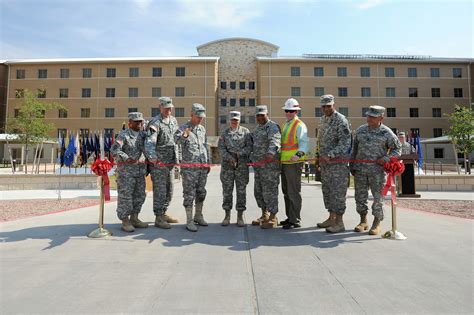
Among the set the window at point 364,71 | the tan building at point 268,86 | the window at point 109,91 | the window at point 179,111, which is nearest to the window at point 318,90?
the tan building at point 268,86

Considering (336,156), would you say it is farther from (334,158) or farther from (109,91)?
(109,91)

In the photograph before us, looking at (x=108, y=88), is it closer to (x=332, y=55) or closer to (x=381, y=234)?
(x=332, y=55)

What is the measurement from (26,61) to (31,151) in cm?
1465

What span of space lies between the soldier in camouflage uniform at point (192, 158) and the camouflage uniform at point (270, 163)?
0.97 meters

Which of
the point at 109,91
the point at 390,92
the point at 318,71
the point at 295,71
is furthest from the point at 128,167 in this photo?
the point at 390,92

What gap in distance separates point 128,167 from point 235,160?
1882 mm

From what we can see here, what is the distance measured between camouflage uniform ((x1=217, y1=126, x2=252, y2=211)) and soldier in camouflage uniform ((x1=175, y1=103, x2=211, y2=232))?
368 mm

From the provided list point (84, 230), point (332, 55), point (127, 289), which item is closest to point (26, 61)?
point (332, 55)

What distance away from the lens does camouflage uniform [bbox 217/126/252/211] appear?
5.32 m

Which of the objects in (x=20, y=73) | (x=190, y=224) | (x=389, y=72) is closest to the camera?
(x=190, y=224)

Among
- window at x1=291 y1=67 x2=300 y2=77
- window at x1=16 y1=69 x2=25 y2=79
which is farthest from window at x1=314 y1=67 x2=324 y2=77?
window at x1=16 y1=69 x2=25 y2=79

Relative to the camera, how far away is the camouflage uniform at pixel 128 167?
499 cm

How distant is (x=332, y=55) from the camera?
156ft

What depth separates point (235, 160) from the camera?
5281 millimetres
